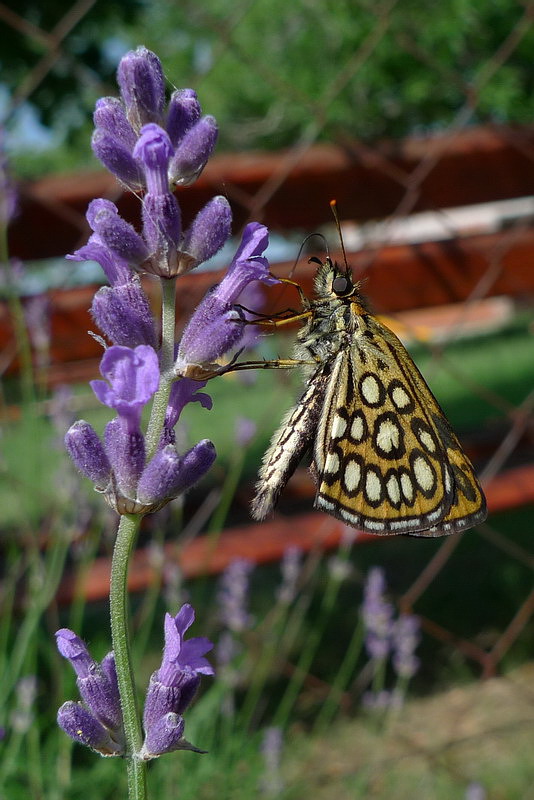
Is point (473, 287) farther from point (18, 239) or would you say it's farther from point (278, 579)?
point (278, 579)

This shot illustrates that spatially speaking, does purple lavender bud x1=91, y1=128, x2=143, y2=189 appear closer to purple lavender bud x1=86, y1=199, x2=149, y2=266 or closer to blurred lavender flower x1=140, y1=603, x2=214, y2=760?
purple lavender bud x1=86, y1=199, x2=149, y2=266

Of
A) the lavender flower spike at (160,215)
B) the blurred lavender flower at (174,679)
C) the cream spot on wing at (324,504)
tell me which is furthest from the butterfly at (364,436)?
the lavender flower spike at (160,215)

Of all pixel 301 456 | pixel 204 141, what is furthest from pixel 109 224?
pixel 301 456

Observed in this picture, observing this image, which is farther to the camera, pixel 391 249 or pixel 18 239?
pixel 391 249

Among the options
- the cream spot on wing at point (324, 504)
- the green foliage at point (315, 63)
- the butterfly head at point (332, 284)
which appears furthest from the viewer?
the green foliage at point (315, 63)

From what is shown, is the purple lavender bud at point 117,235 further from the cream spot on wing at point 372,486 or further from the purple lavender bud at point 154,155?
the cream spot on wing at point 372,486

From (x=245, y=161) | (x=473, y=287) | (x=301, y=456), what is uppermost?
(x=245, y=161)
